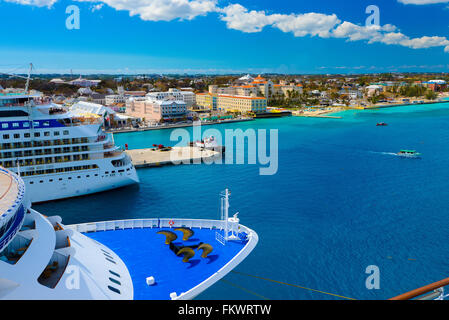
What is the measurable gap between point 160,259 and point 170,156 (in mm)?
29990

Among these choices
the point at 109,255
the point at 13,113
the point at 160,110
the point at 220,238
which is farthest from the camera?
the point at 160,110

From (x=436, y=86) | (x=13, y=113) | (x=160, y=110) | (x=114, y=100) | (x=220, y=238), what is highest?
(x=436, y=86)

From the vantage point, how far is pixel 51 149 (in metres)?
27.0

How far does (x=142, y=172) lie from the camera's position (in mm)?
37094

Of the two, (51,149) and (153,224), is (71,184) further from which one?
(153,224)

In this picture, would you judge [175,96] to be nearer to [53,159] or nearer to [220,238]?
[53,159]

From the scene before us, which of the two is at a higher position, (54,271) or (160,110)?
(160,110)

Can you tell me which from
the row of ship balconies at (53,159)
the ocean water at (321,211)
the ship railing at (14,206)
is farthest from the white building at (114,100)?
the ship railing at (14,206)

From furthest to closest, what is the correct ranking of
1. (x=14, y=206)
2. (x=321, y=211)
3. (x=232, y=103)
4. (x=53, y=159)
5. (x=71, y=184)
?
(x=232, y=103) → (x=71, y=184) → (x=53, y=159) → (x=321, y=211) → (x=14, y=206)

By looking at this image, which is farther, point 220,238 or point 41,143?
point 41,143

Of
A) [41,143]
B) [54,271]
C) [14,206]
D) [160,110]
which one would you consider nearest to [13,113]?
[41,143]

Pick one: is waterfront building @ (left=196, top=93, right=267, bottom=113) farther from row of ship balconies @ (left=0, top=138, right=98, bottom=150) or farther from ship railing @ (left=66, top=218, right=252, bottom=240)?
ship railing @ (left=66, top=218, right=252, bottom=240)

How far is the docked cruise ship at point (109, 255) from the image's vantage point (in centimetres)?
884

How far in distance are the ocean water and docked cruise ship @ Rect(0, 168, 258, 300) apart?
265 centimetres
